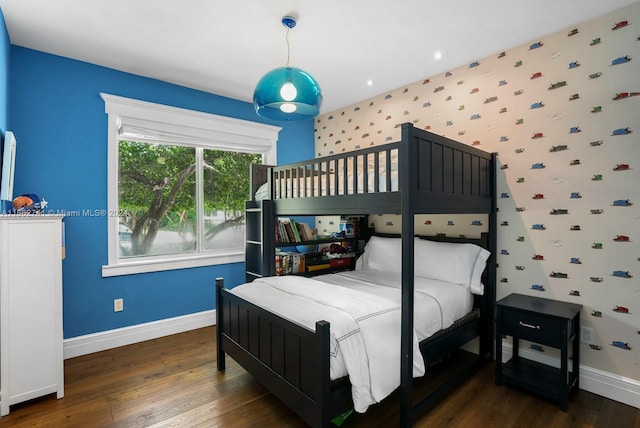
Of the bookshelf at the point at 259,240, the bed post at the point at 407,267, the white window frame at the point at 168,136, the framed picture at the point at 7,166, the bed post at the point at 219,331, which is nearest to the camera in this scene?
the bed post at the point at 407,267

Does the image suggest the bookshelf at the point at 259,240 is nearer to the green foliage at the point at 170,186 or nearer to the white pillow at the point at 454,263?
the green foliage at the point at 170,186

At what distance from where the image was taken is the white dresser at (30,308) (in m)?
1.95

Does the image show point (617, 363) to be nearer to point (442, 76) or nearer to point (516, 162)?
point (516, 162)

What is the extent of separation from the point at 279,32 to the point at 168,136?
159 cm

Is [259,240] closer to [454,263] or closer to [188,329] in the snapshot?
[188,329]

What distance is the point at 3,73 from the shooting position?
2.16 metres

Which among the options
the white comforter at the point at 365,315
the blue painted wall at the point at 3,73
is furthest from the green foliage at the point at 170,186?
the white comforter at the point at 365,315

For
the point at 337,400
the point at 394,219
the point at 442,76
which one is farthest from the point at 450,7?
the point at 337,400

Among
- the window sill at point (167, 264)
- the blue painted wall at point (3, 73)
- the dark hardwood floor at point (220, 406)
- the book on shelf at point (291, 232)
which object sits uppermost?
the blue painted wall at point (3, 73)

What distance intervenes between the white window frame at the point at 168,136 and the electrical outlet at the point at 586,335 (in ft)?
10.3

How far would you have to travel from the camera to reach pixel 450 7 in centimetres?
206

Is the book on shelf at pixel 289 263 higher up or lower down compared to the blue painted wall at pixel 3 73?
lower down

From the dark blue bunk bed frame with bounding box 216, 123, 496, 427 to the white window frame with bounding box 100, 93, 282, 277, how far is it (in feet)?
3.55

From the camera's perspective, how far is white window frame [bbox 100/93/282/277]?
2.89 metres
